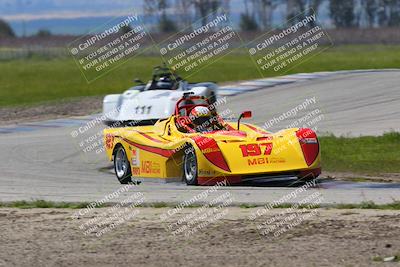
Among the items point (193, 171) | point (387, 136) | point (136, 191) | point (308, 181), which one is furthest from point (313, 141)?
point (387, 136)

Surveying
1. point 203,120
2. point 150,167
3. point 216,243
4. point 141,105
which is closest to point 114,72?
point 141,105

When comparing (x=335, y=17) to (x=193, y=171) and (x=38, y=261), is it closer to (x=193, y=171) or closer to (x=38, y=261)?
(x=193, y=171)

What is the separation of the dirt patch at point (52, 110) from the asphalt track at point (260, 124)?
4.16 m

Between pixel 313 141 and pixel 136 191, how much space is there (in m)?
2.87

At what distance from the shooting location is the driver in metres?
16.7

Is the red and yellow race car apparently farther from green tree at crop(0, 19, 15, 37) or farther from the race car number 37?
green tree at crop(0, 19, 15, 37)

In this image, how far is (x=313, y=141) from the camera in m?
15.5

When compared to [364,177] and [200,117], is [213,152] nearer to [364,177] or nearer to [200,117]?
[200,117]

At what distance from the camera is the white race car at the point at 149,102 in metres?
23.8

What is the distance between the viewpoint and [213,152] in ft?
49.9

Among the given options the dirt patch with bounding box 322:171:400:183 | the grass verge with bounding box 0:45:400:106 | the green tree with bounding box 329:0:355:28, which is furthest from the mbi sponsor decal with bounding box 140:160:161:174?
the green tree with bounding box 329:0:355:28

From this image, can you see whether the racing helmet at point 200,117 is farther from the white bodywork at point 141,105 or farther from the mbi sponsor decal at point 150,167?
the white bodywork at point 141,105

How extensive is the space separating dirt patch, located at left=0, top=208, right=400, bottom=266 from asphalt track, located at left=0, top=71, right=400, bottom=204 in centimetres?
169

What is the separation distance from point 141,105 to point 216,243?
47.4ft
